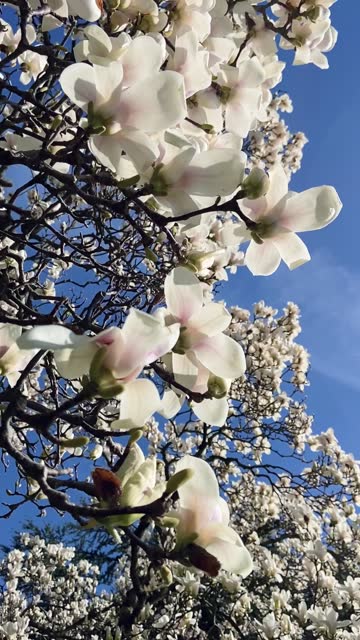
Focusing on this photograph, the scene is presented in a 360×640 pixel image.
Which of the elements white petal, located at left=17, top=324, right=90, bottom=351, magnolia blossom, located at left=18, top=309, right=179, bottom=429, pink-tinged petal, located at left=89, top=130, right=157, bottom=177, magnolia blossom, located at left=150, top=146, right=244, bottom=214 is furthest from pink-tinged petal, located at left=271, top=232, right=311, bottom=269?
white petal, located at left=17, top=324, right=90, bottom=351

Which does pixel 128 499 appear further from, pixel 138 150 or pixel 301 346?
pixel 301 346

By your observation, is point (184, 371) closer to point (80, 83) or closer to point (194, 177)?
point (194, 177)

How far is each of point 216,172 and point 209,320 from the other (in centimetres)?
23

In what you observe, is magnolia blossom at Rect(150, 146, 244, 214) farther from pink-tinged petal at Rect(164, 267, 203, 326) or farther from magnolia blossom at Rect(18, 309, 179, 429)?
magnolia blossom at Rect(18, 309, 179, 429)

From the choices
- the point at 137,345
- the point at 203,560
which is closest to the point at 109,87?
the point at 137,345

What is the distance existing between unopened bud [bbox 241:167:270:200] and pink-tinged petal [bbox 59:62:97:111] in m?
0.28

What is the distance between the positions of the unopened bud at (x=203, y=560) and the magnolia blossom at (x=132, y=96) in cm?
57

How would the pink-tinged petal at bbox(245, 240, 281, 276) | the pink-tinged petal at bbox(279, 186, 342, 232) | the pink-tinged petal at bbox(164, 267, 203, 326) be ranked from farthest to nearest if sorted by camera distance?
the pink-tinged petal at bbox(245, 240, 281, 276) < the pink-tinged petal at bbox(279, 186, 342, 232) < the pink-tinged petal at bbox(164, 267, 203, 326)

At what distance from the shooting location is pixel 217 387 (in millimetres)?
952

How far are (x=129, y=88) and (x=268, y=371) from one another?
4.91 meters

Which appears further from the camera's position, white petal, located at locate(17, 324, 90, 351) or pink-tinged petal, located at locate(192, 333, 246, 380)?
pink-tinged petal, located at locate(192, 333, 246, 380)

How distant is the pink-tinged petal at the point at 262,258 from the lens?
3.64 feet

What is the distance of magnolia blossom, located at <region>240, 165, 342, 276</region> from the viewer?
1.01 m

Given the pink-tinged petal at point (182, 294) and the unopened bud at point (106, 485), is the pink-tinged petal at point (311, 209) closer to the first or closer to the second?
the pink-tinged petal at point (182, 294)
